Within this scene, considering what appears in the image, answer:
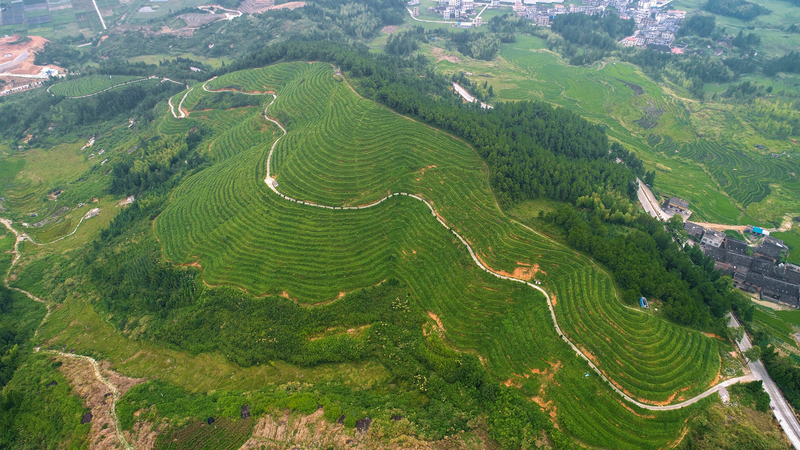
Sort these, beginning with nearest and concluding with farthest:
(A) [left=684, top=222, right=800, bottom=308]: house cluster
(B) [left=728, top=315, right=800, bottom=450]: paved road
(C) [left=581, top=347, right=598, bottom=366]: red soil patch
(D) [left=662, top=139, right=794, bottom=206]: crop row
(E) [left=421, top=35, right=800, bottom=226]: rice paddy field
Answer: (B) [left=728, top=315, right=800, bottom=450]: paved road → (C) [left=581, top=347, right=598, bottom=366]: red soil patch → (A) [left=684, top=222, right=800, bottom=308]: house cluster → (E) [left=421, top=35, right=800, bottom=226]: rice paddy field → (D) [left=662, top=139, right=794, bottom=206]: crop row

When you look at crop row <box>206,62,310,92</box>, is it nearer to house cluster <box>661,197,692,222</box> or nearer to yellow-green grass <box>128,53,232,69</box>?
yellow-green grass <box>128,53,232,69</box>

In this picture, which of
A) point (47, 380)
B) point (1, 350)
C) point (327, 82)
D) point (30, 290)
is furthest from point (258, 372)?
point (327, 82)

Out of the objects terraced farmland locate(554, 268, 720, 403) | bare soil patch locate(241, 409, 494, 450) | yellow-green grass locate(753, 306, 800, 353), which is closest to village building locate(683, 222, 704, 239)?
yellow-green grass locate(753, 306, 800, 353)

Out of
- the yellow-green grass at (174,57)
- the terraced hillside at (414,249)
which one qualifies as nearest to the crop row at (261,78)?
the terraced hillside at (414,249)

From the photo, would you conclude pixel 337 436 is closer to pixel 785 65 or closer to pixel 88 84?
pixel 88 84

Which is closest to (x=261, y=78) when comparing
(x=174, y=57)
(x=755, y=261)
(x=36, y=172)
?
(x=36, y=172)

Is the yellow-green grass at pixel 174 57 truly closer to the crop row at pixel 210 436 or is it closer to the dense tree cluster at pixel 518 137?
the dense tree cluster at pixel 518 137
